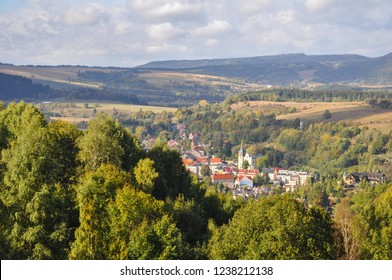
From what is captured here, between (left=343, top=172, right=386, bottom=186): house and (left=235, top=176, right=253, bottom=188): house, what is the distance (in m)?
21.0

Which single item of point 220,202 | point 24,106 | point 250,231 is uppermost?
point 24,106

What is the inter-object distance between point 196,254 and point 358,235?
8.62 m

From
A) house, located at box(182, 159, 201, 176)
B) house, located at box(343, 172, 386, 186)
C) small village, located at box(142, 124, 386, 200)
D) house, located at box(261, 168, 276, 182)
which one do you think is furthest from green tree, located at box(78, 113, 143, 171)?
house, located at box(182, 159, 201, 176)

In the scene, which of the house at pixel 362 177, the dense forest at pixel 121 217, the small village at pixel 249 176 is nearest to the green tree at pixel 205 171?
the small village at pixel 249 176

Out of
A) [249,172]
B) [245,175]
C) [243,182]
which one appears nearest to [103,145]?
[243,182]

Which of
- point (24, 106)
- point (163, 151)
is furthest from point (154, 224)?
point (24, 106)

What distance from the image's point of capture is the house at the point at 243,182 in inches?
5472

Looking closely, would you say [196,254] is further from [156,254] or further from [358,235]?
[358,235]

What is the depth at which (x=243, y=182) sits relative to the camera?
141 meters

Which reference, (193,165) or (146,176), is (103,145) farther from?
(193,165)

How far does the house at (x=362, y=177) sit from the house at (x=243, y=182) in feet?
68.8

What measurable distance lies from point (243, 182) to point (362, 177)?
2625 cm

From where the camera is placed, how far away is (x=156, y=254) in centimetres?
2738

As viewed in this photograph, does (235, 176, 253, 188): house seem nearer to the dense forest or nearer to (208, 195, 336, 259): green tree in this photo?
the dense forest
